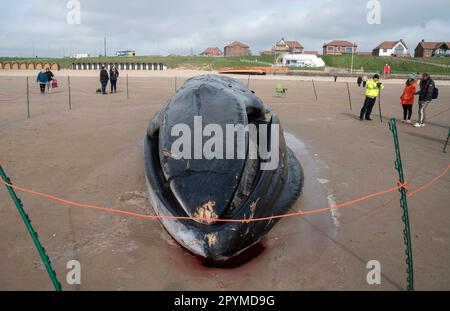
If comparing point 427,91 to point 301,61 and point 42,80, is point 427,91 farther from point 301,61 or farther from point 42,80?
point 301,61

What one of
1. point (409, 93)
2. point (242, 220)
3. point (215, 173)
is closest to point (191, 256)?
point (242, 220)

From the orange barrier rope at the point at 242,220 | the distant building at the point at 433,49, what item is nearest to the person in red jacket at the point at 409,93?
the orange barrier rope at the point at 242,220

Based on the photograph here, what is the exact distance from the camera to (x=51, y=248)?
495 cm

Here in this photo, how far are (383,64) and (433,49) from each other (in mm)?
41467

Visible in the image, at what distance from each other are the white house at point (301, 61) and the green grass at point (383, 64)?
275 cm

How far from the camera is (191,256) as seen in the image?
15.4 ft

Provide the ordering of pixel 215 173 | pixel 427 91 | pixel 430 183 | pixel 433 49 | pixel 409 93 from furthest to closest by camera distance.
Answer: pixel 433 49, pixel 409 93, pixel 427 91, pixel 430 183, pixel 215 173

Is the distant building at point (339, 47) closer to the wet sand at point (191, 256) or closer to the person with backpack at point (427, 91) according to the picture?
the person with backpack at point (427, 91)

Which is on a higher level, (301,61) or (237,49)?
(237,49)

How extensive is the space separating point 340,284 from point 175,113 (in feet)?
11.6

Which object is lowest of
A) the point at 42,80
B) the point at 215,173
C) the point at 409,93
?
the point at 215,173
